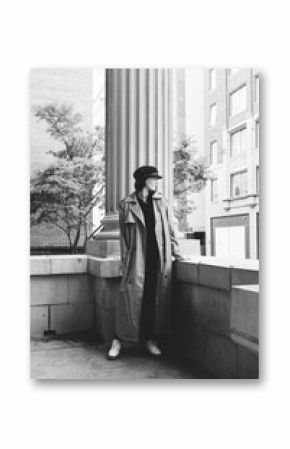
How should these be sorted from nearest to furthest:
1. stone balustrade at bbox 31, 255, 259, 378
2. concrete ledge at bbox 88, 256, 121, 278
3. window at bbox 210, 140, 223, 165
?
stone balustrade at bbox 31, 255, 259, 378 < concrete ledge at bbox 88, 256, 121, 278 < window at bbox 210, 140, 223, 165

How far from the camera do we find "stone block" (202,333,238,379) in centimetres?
347

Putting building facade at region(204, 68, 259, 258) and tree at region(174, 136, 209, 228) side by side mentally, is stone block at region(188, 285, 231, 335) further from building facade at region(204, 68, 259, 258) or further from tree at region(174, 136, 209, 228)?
tree at region(174, 136, 209, 228)

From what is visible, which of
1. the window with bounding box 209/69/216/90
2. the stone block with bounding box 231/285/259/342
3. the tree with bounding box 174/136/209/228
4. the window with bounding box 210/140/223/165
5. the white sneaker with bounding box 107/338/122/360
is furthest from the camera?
the tree with bounding box 174/136/209/228

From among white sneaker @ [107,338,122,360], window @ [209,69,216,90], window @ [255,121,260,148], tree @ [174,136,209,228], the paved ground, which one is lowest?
the paved ground

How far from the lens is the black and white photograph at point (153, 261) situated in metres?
3.52

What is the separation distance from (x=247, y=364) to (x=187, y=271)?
3.77 feet

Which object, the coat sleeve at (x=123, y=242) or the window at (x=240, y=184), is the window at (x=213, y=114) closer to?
the window at (x=240, y=184)

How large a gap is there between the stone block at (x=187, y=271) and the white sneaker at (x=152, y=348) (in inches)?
27.3

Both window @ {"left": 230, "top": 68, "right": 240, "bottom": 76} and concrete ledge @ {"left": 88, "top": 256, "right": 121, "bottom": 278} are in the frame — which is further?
concrete ledge @ {"left": 88, "top": 256, "right": 121, "bottom": 278}

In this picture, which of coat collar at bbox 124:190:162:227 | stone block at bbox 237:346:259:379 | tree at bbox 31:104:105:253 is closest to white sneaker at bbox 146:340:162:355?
stone block at bbox 237:346:259:379

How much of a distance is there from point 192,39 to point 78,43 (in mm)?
824

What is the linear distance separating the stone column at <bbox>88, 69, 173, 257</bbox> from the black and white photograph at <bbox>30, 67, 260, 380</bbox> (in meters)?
0.01

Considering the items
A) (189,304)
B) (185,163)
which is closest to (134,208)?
(189,304)

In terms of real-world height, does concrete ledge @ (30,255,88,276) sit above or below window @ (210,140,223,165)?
below
